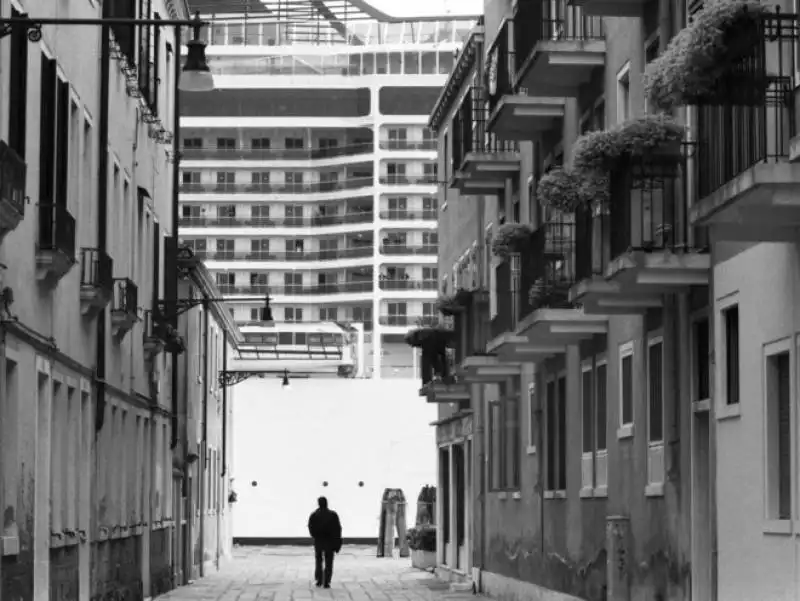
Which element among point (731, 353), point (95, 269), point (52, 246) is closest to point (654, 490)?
point (731, 353)

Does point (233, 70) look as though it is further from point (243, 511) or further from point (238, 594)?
point (238, 594)

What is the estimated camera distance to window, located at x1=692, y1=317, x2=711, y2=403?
1844cm

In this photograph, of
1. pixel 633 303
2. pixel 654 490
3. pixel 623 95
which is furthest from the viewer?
pixel 623 95

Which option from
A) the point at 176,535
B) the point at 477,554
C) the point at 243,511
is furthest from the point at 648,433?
the point at 243,511

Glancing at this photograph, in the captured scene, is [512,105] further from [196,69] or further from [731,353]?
[196,69]

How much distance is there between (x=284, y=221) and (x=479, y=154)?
86154mm

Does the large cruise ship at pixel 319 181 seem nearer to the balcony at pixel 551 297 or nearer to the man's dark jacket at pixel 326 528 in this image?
the man's dark jacket at pixel 326 528

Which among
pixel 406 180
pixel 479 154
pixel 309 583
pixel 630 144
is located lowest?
pixel 309 583

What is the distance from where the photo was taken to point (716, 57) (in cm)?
1402

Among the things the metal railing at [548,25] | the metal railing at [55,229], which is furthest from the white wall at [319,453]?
the metal railing at [55,229]

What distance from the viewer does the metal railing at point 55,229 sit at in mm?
19625

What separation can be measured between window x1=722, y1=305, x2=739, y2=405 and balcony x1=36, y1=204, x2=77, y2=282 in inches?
267

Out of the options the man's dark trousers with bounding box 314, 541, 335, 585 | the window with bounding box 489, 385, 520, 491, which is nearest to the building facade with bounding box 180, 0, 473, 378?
the man's dark trousers with bounding box 314, 541, 335, 585

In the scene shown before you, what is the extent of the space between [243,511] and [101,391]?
5576 cm
